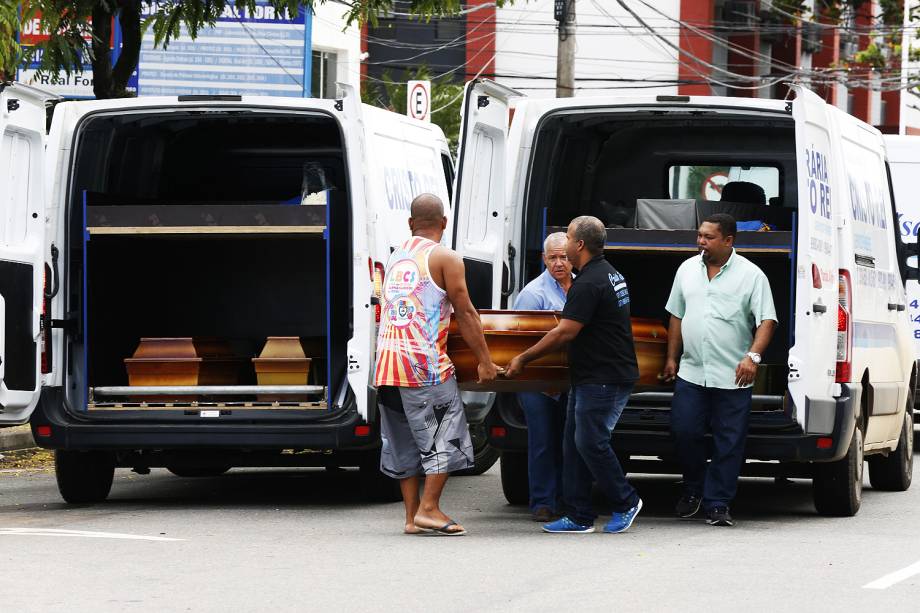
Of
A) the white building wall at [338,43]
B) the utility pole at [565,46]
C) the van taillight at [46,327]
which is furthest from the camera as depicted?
the white building wall at [338,43]

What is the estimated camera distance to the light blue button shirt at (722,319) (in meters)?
9.94

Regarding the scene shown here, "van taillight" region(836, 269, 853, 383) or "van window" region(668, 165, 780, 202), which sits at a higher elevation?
"van window" region(668, 165, 780, 202)

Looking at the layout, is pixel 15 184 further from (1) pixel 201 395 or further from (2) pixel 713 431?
(2) pixel 713 431

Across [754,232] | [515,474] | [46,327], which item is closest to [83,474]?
[46,327]

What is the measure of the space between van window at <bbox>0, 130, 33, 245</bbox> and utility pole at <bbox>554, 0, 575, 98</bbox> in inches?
714

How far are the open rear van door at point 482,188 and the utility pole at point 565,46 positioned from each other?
56.0ft

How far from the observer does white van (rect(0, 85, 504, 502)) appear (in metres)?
10.0

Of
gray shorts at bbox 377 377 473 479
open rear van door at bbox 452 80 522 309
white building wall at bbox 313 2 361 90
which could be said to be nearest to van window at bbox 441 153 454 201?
open rear van door at bbox 452 80 522 309

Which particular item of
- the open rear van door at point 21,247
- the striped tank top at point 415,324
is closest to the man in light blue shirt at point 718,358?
the striped tank top at point 415,324

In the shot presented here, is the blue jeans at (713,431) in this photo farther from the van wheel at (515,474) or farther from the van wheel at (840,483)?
the van wheel at (515,474)

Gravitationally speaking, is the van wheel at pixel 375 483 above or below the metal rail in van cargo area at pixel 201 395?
below

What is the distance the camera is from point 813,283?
9742 millimetres

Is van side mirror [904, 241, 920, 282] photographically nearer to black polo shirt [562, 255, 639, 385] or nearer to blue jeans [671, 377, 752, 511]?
blue jeans [671, 377, 752, 511]

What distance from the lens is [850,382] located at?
10188mm
